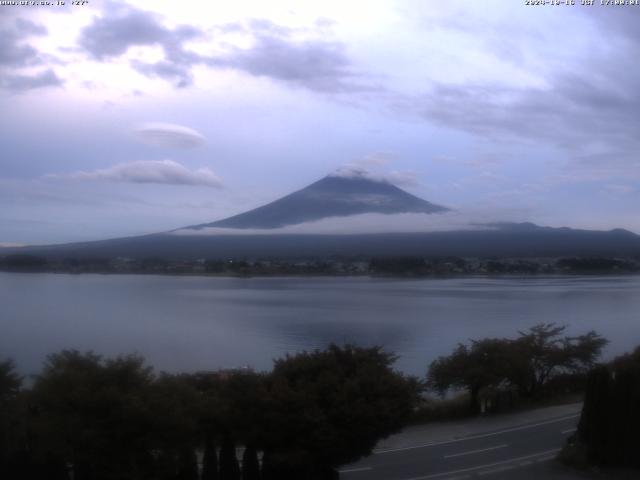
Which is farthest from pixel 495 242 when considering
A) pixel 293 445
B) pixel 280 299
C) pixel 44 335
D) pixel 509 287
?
pixel 293 445

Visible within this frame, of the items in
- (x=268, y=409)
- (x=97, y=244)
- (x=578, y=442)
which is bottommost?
(x=578, y=442)

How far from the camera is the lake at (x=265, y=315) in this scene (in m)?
19.2

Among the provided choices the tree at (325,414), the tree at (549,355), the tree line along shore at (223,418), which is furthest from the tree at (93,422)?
the tree at (549,355)

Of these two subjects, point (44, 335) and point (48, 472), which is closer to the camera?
point (48, 472)

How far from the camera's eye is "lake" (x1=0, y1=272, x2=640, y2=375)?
63.0ft

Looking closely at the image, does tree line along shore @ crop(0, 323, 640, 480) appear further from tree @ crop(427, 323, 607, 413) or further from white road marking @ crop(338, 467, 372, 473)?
tree @ crop(427, 323, 607, 413)

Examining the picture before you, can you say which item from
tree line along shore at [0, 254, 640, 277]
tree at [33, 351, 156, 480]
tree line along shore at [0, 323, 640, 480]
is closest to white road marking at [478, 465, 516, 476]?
tree line along shore at [0, 323, 640, 480]

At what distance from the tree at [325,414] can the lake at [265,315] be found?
5.14 m

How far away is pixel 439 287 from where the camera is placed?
45.5m

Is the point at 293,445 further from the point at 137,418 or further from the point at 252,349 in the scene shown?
the point at 252,349

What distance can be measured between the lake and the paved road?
459 cm

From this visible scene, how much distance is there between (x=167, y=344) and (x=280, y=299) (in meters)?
13.1

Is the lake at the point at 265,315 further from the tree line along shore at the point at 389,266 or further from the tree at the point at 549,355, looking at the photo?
the tree at the point at 549,355

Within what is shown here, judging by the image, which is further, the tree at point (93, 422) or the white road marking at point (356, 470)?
the white road marking at point (356, 470)
